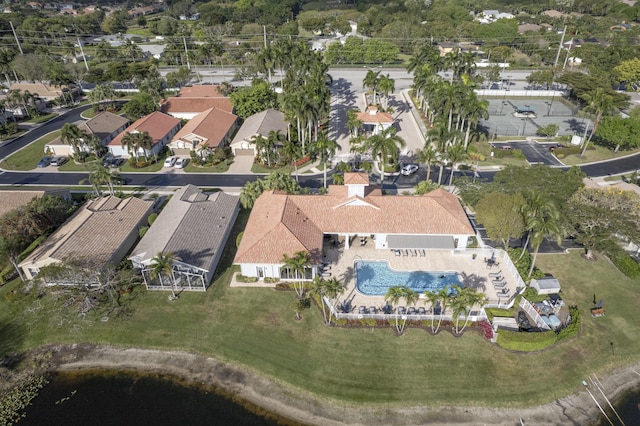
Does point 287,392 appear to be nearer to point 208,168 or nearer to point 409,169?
point 409,169

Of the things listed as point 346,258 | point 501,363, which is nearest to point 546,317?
point 501,363

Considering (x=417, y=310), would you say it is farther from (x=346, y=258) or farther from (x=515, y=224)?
(x=515, y=224)

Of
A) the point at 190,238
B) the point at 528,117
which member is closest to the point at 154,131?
the point at 190,238

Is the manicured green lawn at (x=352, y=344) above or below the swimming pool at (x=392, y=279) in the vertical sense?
below

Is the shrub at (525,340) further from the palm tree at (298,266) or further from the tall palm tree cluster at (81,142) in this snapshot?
the tall palm tree cluster at (81,142)

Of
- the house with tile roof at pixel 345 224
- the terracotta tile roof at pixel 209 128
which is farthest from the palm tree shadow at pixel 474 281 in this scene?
the terracotta tile roof at pixel 209 128

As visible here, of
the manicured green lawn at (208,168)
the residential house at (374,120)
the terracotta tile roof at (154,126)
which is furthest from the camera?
the residential house at (374,120)

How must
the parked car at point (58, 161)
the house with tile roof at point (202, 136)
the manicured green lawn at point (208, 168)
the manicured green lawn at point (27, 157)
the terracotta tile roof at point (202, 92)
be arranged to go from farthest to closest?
the terracotta tile roof at point (202, 92), the house with tile roof at point (202, 136), the manicured green lawn at point (27, 157), the parked car at point (58, 161), the manicured green lawn at point (208, 168)

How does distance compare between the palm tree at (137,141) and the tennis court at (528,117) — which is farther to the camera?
the tennis court at (528,117)
